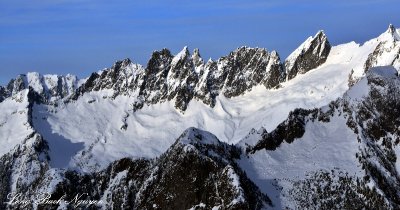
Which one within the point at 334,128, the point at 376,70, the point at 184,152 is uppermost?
the point at 376,70

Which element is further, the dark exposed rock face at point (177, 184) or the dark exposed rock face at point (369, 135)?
the dark exposed rock face at point (369, 135)

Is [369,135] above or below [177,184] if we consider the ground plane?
above

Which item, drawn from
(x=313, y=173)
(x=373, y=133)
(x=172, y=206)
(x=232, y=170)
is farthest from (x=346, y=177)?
(x=172, y=206)

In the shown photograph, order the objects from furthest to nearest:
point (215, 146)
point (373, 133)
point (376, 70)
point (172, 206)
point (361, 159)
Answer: point (376, 70), point (373, 133), point (361, 159), point (215, 146), point (172, 206)

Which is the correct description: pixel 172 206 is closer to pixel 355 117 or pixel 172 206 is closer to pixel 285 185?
pixel 285 185

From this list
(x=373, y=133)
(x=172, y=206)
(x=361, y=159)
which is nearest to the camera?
(x=172, y=206)

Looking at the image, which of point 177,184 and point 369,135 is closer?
point 177,184

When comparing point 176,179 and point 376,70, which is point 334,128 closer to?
point 376,70

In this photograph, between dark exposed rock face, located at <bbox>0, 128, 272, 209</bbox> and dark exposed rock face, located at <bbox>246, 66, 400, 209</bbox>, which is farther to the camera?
dark exposed rock face, located at <bbox>246, 66, 400, 209</bbox>

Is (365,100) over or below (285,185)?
over

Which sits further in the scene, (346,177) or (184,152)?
(346,177)
